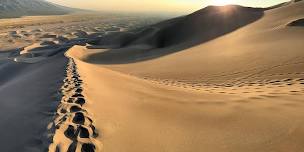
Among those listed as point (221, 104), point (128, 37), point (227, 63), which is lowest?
point (128, 37)

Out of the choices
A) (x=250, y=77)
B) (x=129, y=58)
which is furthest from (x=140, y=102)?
(x=129, y=58)

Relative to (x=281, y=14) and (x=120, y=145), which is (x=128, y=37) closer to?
(x=281, y=14)

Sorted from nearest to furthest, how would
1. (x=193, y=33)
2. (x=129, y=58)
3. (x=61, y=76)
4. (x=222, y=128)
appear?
(x=222, y=128)
(x=61, y=76)
(x=129, y=58)
(x=193, y=33)

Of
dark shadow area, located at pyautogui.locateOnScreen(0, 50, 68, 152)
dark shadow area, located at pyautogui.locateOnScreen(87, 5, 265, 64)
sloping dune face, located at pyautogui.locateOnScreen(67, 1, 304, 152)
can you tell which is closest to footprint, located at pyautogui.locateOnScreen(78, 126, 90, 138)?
sloping dune face, located at pyautogui.locateOnScreen(67, 1, 304, 152)

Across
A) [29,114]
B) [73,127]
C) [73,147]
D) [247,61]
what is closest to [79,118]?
[73,127]

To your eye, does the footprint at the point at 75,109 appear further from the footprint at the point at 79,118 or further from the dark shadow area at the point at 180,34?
the dark shadow area at the point at 180,34

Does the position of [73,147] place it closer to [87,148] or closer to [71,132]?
[87,148]
